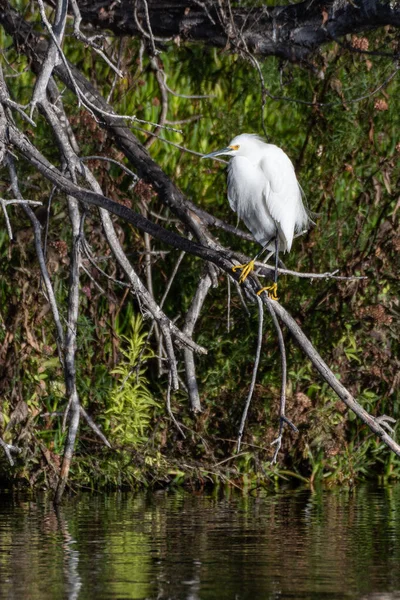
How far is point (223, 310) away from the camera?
8.50 meters

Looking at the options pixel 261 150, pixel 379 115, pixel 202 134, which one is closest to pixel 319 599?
pixel 261 150

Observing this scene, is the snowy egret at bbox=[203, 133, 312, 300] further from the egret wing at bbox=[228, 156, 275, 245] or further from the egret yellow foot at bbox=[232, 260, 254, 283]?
the egret yellow foot at bbox=[232, 260, 254, 283]

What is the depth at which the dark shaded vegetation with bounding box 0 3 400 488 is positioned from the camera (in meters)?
7.89

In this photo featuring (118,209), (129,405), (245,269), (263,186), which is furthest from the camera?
(129,405)

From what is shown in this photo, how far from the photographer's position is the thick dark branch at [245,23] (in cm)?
699

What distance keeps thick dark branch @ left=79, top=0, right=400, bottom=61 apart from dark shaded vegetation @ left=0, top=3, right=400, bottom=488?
0.30 metres

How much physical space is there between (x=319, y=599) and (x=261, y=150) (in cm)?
325

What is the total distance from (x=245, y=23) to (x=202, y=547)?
3163mm

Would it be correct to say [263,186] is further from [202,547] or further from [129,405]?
[202,547]

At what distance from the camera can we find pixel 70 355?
6.55m

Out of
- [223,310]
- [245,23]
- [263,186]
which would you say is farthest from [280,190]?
[223,310]

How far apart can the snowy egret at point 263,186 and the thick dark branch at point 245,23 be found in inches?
23.0

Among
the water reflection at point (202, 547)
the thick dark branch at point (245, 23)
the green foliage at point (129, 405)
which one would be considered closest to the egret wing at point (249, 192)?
the thick dark branch at point (245, 23)

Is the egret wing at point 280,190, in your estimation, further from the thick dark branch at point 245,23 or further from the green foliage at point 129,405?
the green foliage at point 129,405
